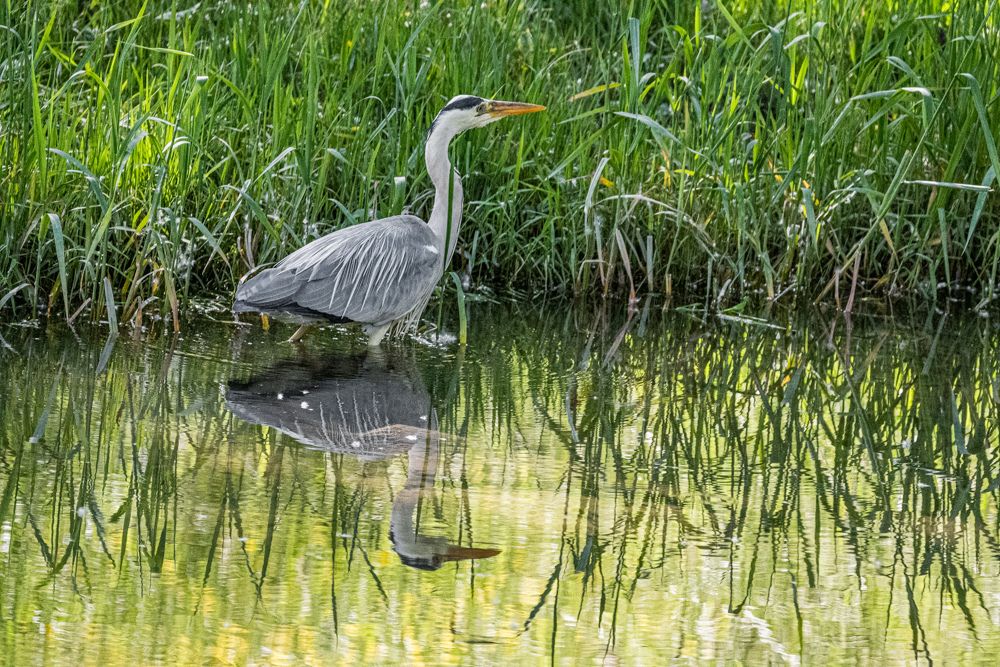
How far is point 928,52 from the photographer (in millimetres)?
5426

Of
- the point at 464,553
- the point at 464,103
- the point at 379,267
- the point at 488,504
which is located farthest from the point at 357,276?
the point at 464,553

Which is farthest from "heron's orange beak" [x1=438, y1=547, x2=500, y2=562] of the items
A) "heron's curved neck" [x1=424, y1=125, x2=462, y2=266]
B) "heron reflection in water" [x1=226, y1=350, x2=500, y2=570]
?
"heron's curved neck" [x1=424, y1=125, x2=462, y2=266]

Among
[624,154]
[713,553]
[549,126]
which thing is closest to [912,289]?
[624,154]

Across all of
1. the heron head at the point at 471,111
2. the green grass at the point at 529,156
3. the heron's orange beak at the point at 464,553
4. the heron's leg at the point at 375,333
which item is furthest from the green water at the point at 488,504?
the heron head at the point at 471,111

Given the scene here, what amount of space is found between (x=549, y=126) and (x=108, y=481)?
3.31 m

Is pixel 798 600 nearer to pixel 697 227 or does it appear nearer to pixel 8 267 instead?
pixel 697 227

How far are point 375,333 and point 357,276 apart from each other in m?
0.29

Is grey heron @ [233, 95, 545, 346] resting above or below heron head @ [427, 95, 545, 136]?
below

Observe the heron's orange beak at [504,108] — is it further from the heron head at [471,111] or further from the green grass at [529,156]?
the green grass at [529,156]

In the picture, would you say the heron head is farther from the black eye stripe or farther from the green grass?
the green grass

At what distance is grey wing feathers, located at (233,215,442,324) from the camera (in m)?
4.36

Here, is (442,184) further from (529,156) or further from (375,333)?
(529,156)

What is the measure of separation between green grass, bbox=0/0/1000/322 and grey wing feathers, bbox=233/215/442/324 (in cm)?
25

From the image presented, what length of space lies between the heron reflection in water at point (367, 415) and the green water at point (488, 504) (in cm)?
1
